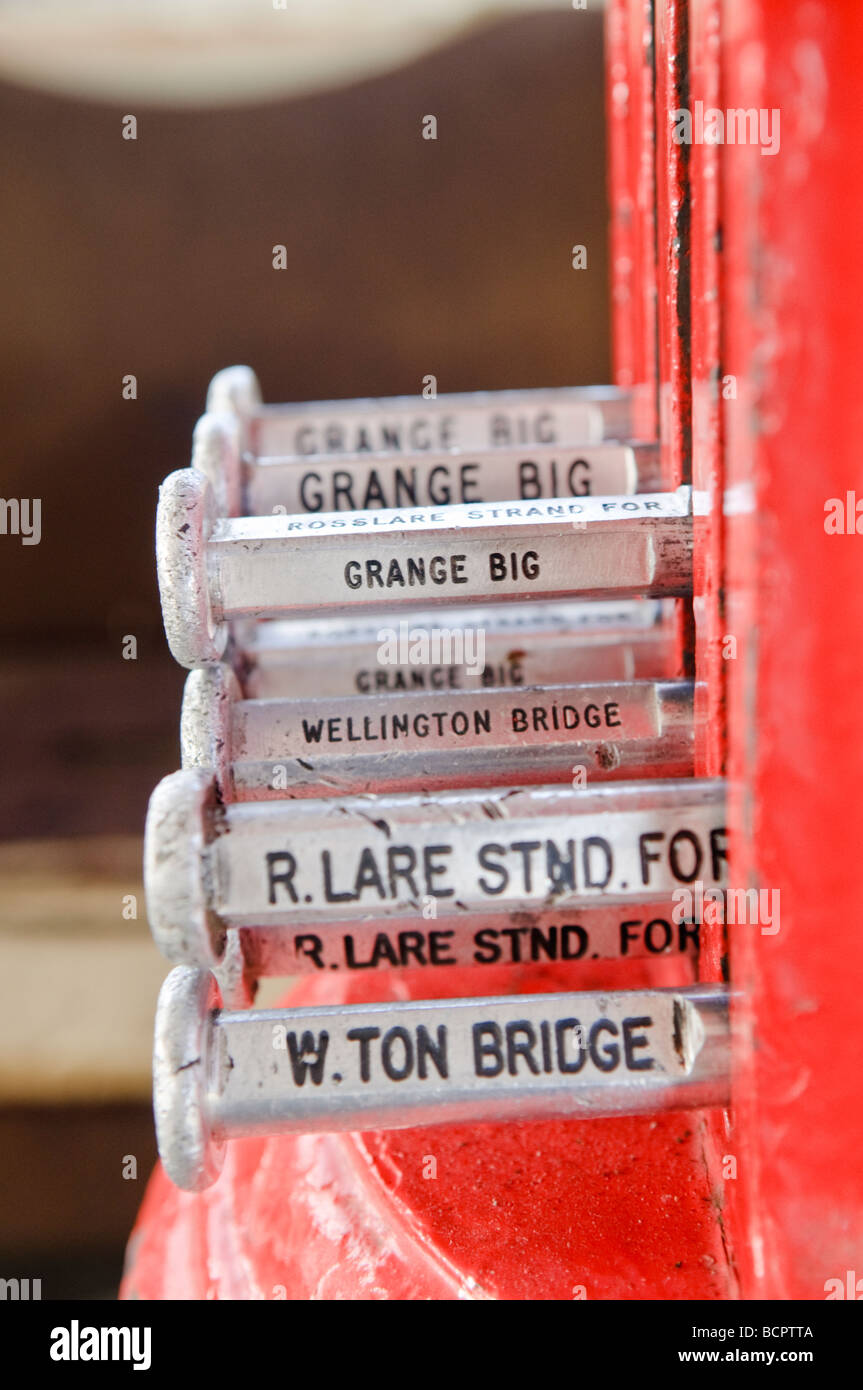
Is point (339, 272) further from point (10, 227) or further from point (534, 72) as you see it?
point (10, 227)

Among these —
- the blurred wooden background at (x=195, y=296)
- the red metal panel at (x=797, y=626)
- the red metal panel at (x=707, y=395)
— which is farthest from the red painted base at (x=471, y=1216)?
the blurred wooden background at (x=195, y=296)

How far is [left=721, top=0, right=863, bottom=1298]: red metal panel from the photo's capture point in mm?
558

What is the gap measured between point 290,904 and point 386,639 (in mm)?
379

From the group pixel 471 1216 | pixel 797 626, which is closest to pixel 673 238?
pixel 797 626

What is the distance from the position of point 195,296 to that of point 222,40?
73 centimetres

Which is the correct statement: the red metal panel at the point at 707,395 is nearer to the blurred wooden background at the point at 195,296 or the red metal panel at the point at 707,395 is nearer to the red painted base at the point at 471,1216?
the red painted base at the point at 471,1216

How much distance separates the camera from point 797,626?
0.61m

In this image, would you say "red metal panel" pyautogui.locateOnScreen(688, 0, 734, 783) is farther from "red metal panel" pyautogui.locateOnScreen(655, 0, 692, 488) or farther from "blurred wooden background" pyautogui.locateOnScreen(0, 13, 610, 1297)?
"blurred wooden background" pyautogui.locateOnScreen(0, 13, 610, 1297)

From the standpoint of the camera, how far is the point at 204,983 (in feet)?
2.56

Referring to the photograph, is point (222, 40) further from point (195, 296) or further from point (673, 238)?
point (673, 238)

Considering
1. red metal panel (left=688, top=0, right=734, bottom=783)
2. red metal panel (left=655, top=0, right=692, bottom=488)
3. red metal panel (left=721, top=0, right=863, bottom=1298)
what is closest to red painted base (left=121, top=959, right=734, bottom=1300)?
red metal panel (left=721, top=0, right=863, bottom=1298)

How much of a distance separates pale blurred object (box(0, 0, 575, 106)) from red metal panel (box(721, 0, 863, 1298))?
10.2 ft

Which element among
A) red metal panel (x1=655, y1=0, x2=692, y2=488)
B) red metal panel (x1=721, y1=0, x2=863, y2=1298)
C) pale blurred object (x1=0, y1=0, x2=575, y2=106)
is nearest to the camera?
red metal panel (x1=721, y1=0, x2=863, y2=1298)
